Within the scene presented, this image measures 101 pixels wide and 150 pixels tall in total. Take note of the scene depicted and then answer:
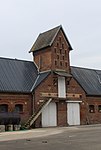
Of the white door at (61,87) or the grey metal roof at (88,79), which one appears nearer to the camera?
the white door at (61,87)

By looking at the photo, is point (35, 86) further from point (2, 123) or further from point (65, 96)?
point (2, 123)

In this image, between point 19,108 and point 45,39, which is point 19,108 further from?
point 45,39

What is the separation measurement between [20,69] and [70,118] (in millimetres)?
10110

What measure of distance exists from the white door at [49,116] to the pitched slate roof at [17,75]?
3.62 meters

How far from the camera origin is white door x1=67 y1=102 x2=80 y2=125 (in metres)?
44.1

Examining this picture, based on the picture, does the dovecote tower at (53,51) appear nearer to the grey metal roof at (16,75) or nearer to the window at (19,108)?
the grey metal roof at (16,75)

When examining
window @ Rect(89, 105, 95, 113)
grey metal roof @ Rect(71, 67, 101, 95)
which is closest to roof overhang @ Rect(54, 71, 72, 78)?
grey metal roof @ Rect(71, 67, 101, 95)

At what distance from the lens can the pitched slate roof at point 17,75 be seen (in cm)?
3906

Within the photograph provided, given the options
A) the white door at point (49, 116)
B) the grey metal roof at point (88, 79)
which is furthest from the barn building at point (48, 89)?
the grey metal roof at point (88, 79)

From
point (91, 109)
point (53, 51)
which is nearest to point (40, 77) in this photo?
point (53, 51)

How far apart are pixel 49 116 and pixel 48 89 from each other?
369 cm

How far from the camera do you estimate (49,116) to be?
41.3m

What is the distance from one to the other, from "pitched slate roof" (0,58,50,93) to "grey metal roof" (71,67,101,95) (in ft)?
26.8

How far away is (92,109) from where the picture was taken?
49.3 meters
